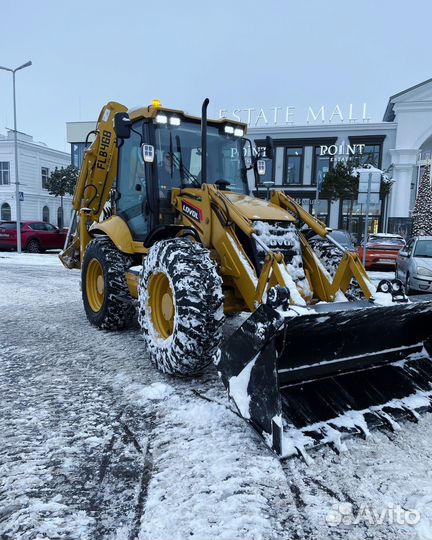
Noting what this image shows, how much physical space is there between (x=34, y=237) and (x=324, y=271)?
59.2ft

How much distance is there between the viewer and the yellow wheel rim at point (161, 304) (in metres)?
4.23

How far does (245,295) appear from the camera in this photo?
13.3 ft

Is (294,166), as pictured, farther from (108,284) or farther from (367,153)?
(108,284)

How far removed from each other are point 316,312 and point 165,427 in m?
1.35

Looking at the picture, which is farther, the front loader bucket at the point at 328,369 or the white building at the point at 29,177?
the white building at the point at 29,177

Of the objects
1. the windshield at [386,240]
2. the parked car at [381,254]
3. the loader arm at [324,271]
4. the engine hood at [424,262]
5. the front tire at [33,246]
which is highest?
the loader arm at [324,271]

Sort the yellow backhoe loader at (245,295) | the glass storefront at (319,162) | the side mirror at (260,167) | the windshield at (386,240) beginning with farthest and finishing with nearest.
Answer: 1. the glass storefront at (319,162)
2. the windshield at (386,240)
3. the side mirror at (260,167)
4. the yellow backhoe loader at (245,295)

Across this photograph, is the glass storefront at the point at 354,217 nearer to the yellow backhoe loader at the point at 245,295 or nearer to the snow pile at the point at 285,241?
the yellow backhoe loader at the point at 245,295

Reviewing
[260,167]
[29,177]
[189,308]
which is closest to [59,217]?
[29,177]

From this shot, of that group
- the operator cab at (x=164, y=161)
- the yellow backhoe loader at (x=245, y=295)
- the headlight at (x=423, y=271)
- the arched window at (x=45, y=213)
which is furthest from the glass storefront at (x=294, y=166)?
the operator cab at (x=164, y=161)

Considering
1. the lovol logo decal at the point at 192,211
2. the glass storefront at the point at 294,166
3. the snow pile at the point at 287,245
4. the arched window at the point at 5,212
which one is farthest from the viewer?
the arched window at the point at 5,212

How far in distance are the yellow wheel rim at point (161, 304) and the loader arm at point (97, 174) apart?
108 inches

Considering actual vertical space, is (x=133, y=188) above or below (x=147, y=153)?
below

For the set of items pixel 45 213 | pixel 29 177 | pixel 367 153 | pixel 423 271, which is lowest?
pixel 423 271
